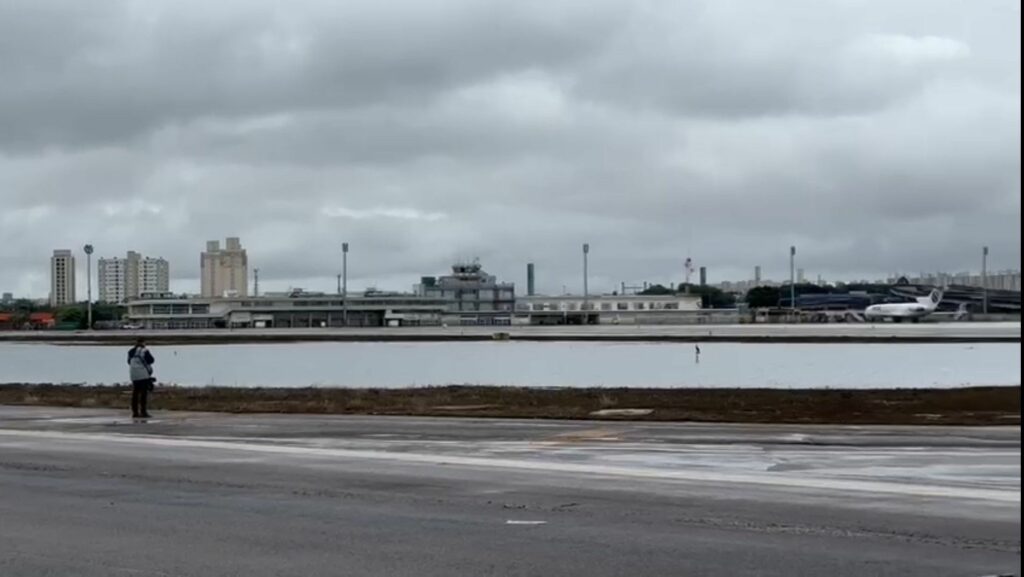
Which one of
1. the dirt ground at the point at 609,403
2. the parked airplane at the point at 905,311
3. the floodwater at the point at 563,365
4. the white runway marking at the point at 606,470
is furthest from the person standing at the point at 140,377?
the parked airplane at the point at 905,311

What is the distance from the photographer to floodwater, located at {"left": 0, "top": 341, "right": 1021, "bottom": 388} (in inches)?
2420

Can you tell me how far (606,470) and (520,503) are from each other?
3547 mm

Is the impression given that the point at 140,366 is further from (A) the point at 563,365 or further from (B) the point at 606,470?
(A) the point at 563,365

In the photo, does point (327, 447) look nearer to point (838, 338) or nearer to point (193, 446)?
point (193, 446)

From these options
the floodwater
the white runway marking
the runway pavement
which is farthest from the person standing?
the floodwater

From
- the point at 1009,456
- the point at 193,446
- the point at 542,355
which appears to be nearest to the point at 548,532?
the point at 1009,456

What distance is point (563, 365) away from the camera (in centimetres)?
8069

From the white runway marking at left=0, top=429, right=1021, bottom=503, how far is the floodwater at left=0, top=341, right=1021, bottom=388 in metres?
Answer: 32.6

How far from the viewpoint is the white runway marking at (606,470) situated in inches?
605

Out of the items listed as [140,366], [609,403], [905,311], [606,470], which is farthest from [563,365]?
[905,311]

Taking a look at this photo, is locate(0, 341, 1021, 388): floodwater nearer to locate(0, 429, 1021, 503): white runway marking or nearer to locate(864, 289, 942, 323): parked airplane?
locate(0, 429, 1021, 503): white runway marking

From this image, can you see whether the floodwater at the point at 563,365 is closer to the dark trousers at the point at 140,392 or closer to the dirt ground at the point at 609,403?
the dirt ground at the point at 609,403

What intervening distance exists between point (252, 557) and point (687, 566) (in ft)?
12.0

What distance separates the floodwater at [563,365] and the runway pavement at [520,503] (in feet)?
105
